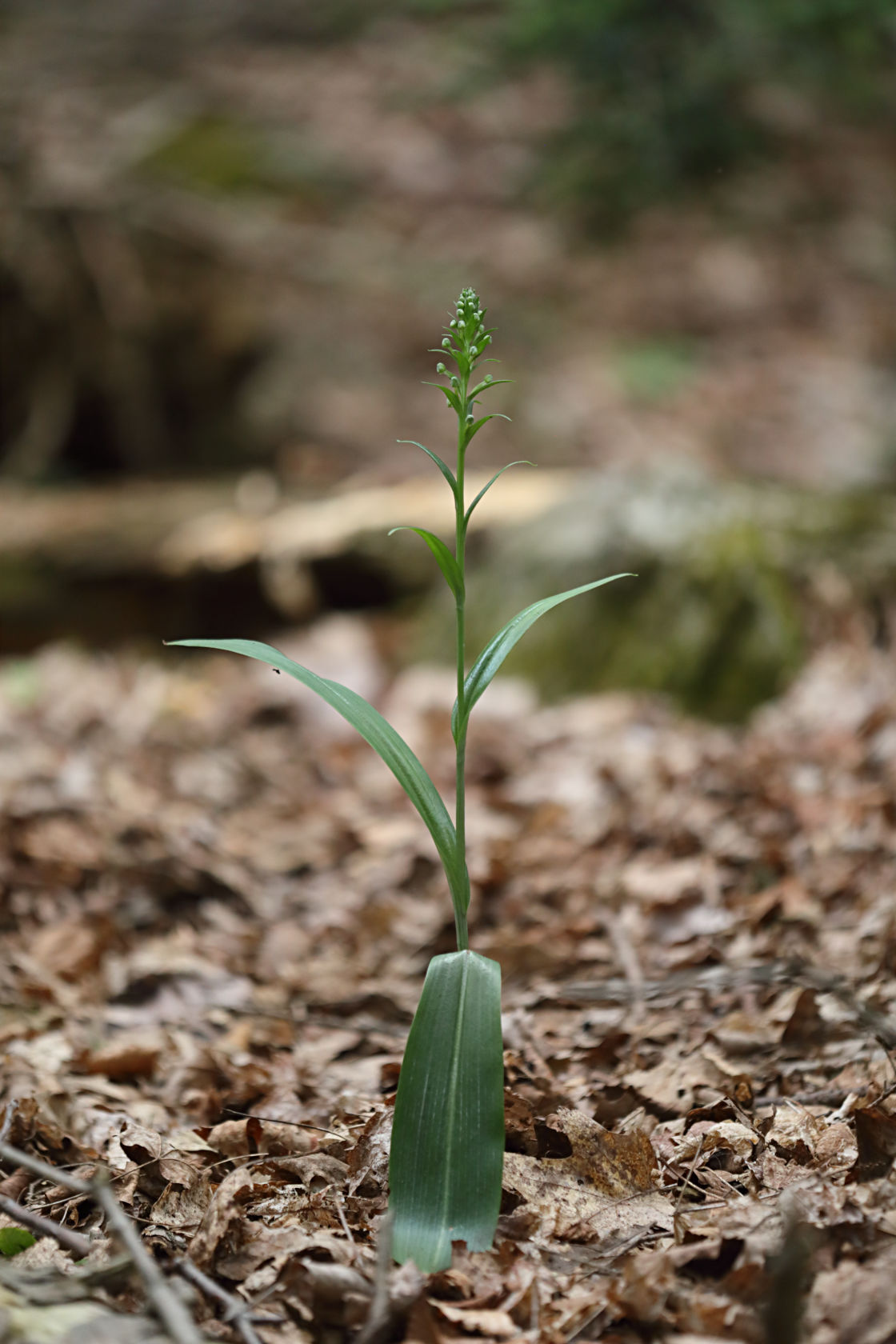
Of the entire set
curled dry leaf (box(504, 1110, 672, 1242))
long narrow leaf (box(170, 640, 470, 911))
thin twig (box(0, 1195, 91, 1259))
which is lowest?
thin twig (box(0, 1195, 91, 1259))

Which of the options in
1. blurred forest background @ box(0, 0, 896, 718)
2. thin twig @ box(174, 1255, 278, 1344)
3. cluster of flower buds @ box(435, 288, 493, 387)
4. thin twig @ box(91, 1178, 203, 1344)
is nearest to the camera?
thin twig @ box(91, 1178, 203, 1344)

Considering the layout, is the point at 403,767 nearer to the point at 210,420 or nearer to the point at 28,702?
the point at 28,702

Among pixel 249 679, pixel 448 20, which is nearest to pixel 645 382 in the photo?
pixel 249 679

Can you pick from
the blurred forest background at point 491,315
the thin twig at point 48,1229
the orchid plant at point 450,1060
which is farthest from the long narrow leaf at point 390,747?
the blurred forest background at point 491,315

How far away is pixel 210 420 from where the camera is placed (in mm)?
6512

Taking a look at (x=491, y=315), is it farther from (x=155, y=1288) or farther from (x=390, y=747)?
(x=155, y=1288)

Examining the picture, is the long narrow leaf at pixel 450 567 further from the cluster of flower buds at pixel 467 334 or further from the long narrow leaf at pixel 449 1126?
the long narrow leaf at pixel 449 1126

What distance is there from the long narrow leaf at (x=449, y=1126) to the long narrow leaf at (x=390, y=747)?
0.15m

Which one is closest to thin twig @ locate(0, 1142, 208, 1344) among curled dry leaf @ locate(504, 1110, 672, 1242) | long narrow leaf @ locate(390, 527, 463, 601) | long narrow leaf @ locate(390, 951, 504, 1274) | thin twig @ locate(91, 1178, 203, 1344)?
thin twig @ locate(91, 1178, 203, 1344)

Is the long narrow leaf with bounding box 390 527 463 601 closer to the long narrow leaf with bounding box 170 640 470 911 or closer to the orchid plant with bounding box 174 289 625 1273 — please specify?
the orchid plant with bounding box 174 289 625 1273

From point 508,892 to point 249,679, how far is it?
81.8 inches

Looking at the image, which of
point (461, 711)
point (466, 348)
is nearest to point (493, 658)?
point (461, 711)

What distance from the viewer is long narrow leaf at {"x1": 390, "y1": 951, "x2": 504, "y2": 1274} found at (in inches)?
44.3

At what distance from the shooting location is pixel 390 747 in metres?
1.22
